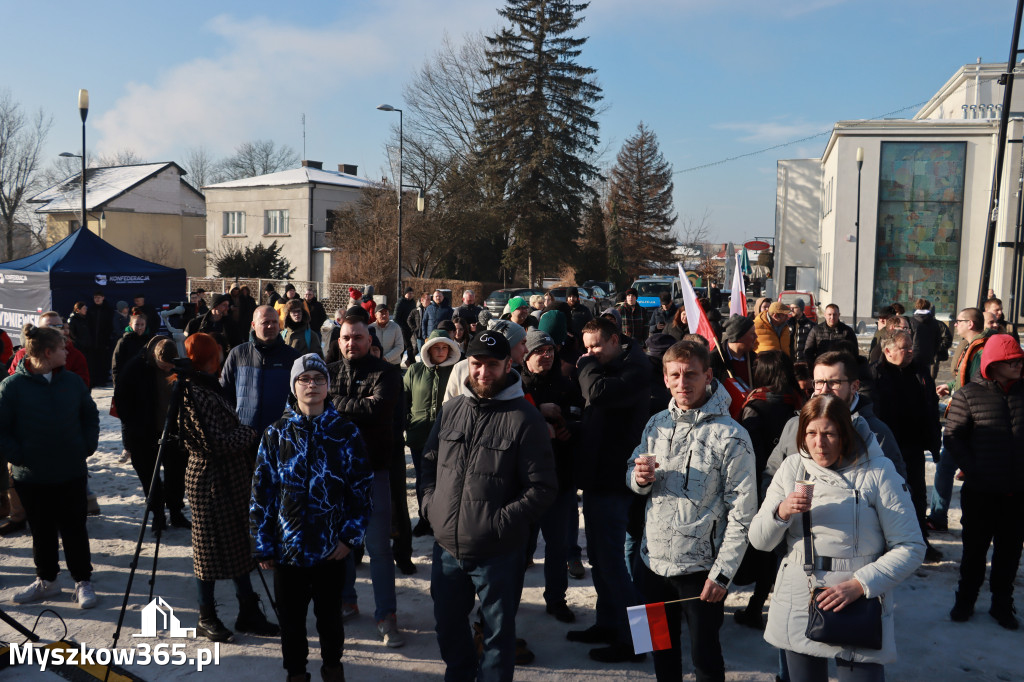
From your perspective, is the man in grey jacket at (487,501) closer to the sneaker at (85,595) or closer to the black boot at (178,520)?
the sneaker at (85,595)

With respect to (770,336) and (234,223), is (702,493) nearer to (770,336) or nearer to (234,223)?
(770,336)

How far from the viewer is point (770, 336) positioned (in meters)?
9.84

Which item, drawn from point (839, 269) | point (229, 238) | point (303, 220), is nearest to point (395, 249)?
point (303, 220)

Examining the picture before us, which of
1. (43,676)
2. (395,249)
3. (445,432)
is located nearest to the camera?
(445,432)

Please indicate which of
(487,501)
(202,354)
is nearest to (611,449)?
(487,501)

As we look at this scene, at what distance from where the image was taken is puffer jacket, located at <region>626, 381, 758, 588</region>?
11.5ft

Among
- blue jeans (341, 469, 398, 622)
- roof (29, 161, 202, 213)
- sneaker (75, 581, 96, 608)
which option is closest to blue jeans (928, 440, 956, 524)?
blue jeans (341, 469, 398, 622)

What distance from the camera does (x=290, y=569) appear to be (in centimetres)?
397

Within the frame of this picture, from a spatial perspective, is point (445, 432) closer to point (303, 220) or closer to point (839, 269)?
point (839, 269)

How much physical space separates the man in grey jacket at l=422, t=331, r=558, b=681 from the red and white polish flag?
0.63 m

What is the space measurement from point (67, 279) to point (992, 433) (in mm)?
15872

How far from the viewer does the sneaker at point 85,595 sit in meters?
5.32

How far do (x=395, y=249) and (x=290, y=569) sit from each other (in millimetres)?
35111

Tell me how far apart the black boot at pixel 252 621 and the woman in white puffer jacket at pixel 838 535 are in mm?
3204
